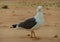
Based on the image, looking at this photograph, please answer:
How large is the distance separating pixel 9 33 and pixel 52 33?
163 centimetres

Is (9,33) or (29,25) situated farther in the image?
(9,33)

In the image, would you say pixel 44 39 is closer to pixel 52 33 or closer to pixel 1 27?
pixel 52 33

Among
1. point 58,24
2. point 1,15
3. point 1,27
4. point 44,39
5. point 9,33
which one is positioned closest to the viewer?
point 44,39

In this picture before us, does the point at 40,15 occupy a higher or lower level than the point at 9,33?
higher

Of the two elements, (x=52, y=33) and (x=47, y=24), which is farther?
(x=47, y=24)

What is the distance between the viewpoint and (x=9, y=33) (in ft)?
38.0

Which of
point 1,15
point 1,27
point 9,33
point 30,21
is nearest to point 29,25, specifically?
point 30,21

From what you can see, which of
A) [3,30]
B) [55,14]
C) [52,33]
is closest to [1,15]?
[55,14]

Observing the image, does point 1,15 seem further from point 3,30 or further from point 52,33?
point 52,33

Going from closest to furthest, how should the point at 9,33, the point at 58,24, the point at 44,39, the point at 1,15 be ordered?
the point at 44,39 → the point at 9,33 → the point at 58,24 → the point at 1,15

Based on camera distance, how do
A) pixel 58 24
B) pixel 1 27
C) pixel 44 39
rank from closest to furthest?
1. pixel 44 39
2. pixel 1 27
3. pixel 58 24

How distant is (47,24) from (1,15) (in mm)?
3330

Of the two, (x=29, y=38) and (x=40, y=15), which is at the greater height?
(x=40, y=15)

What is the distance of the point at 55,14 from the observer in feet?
55.7
